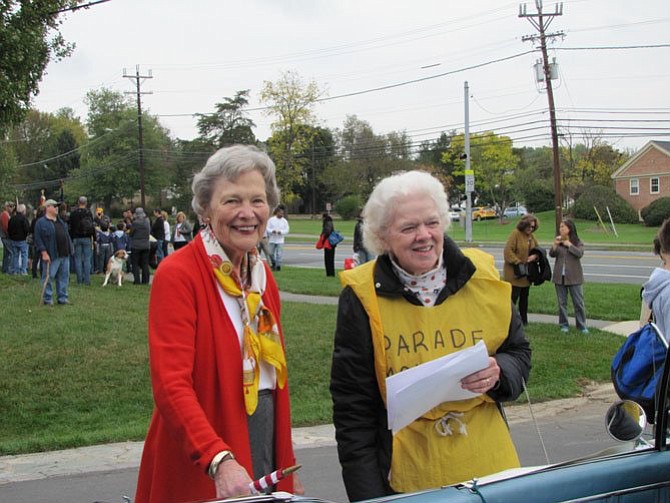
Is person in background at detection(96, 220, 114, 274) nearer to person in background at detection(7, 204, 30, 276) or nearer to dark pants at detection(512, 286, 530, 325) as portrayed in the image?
person in background at detection(7, 204, 30, 276)

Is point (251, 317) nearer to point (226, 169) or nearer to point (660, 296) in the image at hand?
point (226, 169)

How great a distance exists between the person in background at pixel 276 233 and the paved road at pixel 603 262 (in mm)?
2655

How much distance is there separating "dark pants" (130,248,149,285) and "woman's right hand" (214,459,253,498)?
A: 15193 millimetres

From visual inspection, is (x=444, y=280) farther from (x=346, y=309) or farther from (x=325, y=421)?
(x=325, y=421)

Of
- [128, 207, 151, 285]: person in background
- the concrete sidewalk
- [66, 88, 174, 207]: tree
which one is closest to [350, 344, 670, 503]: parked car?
the concrete sidewalk

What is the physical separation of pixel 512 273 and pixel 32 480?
307 inches

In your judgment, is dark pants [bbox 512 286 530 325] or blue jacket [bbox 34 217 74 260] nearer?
dark pants [bbox 512 286 530 325]

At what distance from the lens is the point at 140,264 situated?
16938 millimetres

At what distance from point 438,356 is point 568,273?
893 centimetres

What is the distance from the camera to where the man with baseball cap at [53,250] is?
12.9 meters

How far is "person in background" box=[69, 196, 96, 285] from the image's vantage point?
53.5 ft

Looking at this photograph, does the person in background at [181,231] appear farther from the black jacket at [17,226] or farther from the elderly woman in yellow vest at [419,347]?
the elderly woman in yellow vest at [419,347]

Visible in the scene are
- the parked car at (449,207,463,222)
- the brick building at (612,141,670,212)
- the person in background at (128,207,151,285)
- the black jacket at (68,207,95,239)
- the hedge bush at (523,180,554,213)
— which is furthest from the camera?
the hedge bush at (523,180,554,213)

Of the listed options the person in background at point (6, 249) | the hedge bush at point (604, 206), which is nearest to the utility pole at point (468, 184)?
the hedge bush at point (604, 206)
